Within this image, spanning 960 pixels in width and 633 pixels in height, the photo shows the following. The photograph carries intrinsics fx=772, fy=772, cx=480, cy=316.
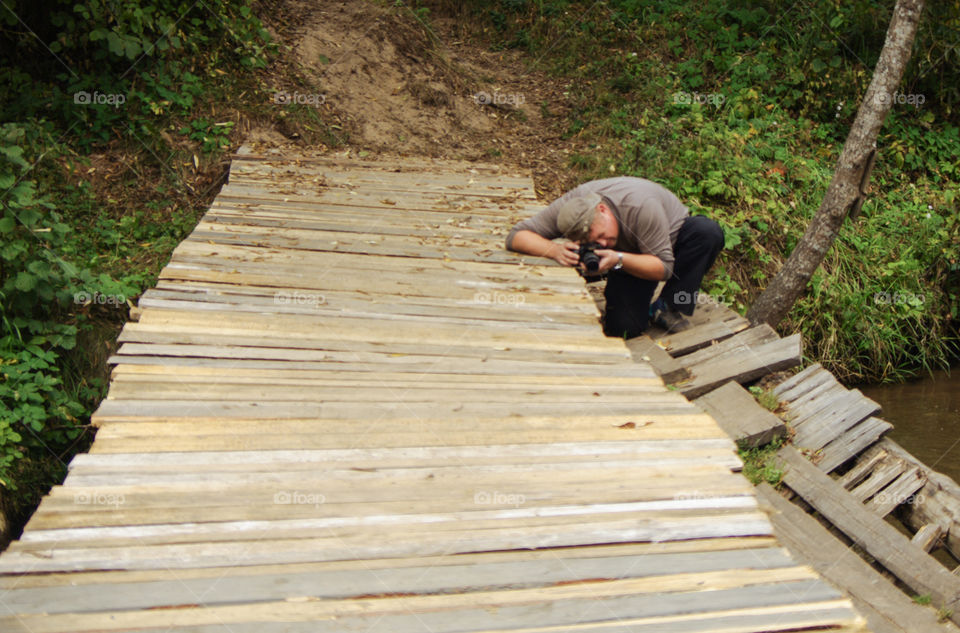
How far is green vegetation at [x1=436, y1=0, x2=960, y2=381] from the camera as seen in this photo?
6.88 meters

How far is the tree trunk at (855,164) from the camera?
17.3 ft

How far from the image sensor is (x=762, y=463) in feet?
14.0

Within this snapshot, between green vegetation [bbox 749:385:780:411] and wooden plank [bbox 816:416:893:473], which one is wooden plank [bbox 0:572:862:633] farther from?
green vegetation [bbox 749:385:780:411]

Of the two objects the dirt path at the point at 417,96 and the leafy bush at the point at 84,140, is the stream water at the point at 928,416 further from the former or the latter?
the leafy bush at the point at 84,140

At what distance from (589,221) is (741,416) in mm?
1408

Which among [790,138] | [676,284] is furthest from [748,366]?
[790,138]

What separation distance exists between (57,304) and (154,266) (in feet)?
3.29

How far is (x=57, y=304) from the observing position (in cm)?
491

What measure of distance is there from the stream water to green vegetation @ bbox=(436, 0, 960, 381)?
17 centimetres

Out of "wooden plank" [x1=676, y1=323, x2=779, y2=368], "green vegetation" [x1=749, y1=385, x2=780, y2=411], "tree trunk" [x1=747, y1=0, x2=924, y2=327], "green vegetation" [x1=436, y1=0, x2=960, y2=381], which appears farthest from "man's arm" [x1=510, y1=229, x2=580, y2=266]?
"green vegetation" [x1=436, y1=0, x2=960, y2=381]

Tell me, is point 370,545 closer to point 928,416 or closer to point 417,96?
point 928,416

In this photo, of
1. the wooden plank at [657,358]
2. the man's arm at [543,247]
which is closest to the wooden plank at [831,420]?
the wooden plank at [657,358]

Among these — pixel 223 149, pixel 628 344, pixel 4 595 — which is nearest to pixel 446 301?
pixel 628 344

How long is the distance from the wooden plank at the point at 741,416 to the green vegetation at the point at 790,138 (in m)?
2.20
